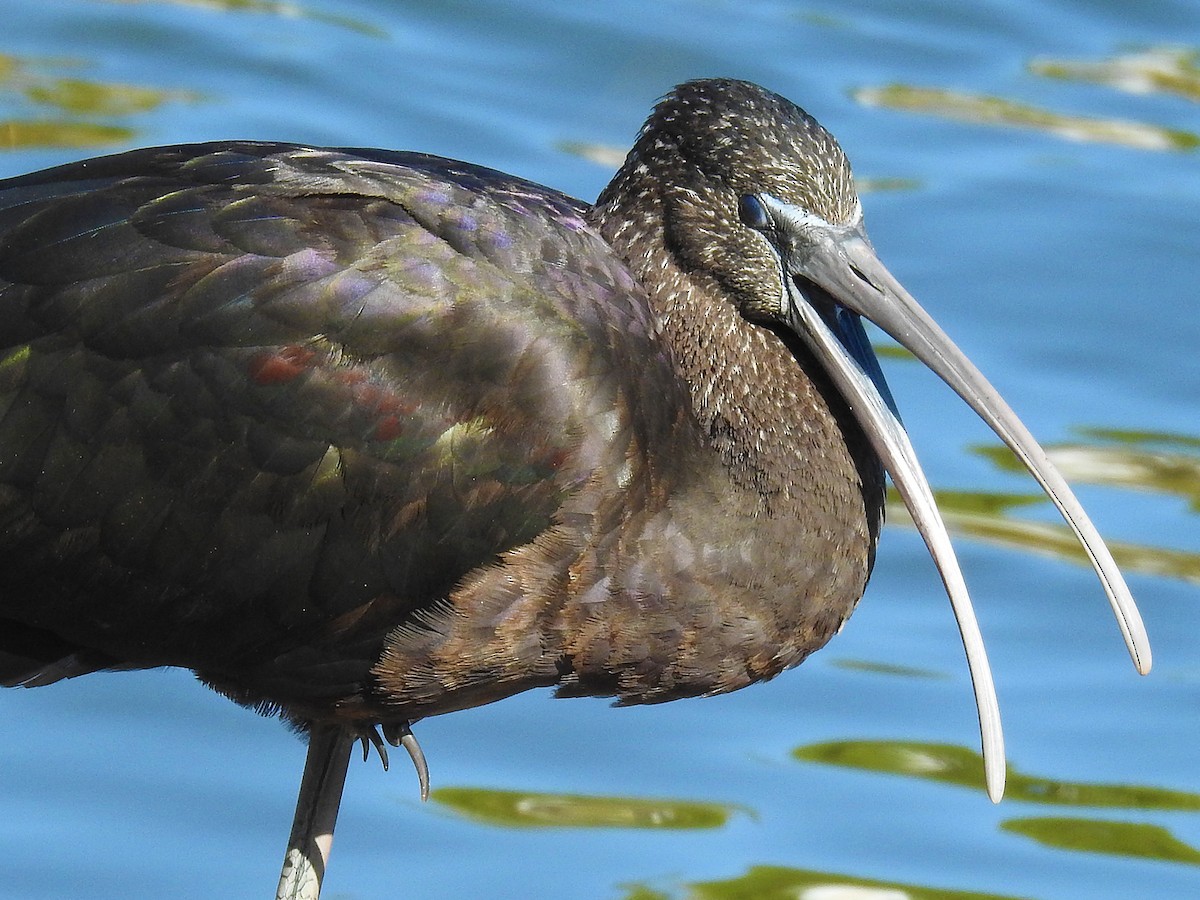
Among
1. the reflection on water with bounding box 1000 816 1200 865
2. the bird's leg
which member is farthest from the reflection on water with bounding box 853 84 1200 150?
the bird's leg

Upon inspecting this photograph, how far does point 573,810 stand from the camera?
25.8 feet

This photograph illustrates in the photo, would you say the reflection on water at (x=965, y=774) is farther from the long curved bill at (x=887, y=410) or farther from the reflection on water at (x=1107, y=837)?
the long curved bill at (x=887, y=410)

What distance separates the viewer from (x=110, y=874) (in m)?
7.36

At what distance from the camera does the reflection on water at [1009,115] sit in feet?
39.5

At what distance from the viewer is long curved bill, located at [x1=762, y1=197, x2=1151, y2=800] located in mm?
5781

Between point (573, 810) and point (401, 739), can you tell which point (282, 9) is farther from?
point (401, 739)

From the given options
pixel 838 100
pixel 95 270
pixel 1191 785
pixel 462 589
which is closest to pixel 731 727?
pixel 1191 785

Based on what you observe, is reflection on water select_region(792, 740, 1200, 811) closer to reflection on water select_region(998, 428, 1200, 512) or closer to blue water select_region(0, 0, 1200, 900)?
blue water select_region(0, 0, 1200, 900)

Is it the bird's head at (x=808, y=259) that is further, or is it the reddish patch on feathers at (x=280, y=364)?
the bird's head at (x=808, y=259)

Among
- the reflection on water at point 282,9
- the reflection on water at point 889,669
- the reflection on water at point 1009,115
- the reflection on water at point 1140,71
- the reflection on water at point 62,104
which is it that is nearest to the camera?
the reflection on water at point 889,669

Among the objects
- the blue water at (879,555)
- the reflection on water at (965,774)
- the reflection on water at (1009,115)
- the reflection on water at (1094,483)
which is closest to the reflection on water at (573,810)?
the blue water at (879,555)

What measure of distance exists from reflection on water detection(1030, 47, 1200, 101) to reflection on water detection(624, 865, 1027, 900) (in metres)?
6.03

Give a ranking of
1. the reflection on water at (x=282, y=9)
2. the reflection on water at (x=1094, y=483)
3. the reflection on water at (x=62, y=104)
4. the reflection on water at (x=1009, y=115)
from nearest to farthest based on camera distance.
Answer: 1. the reflection on water at (x=1094, y=483)
2. the reflection on water at (x=62, y=104)
3. the reflection on water at (x=1009, y=115)
4. the reflection on water at (x=282, y=9)

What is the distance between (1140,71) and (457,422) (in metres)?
7.70
